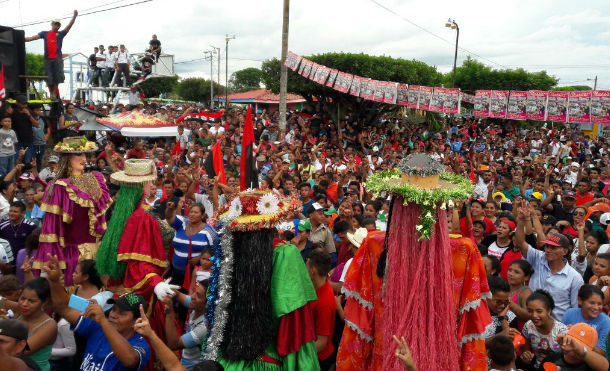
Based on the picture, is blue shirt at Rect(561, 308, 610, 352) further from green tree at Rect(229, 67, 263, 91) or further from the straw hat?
green tree at Rect(229, 67, 263, 91)

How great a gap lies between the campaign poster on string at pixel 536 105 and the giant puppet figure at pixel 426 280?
14.6 m

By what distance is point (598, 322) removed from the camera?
409 cm

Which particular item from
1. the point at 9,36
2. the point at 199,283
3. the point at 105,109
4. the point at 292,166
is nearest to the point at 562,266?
the point at 199,283

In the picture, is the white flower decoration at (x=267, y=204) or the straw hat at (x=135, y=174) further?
the straw hat at (x=135, y=174)

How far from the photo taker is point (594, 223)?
23.5 feet

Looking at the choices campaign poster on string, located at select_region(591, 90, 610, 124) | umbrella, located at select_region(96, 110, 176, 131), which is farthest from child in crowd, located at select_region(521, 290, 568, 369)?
campaign poster on string, located at select_region(591, 90, 610, 124)

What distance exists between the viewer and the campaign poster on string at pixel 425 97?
19.0 meters

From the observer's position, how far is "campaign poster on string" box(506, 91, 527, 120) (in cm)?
1686

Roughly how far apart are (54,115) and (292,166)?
20.5 feet

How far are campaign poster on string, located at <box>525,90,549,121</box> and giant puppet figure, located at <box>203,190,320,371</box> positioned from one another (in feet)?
49.5

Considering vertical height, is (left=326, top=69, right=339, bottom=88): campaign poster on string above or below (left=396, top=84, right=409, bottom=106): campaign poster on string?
above

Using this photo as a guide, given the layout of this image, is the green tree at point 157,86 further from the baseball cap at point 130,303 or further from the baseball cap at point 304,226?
the baseball cap at point 130,303

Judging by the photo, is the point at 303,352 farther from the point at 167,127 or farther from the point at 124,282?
the point at 167,127

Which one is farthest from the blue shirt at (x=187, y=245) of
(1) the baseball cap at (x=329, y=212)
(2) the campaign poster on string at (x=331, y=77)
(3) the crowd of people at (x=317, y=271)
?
(2) the campaign poster on string at (x=331, y=77)
